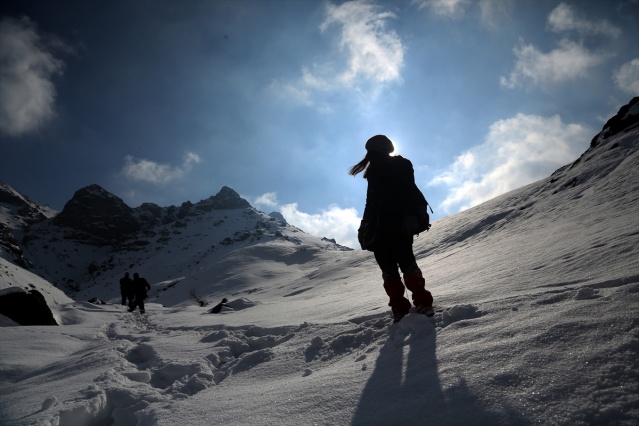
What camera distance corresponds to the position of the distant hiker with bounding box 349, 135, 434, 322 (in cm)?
310

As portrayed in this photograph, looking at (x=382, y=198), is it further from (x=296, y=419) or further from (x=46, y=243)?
(x=46, y=243)

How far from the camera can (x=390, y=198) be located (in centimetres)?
329

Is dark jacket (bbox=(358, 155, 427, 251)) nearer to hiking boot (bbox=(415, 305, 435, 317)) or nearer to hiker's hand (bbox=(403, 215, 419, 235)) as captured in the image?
hiker's hand (bbox=(403, 215, 419, 235))

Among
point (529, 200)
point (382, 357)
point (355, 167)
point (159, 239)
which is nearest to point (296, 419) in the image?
point (382, 357)

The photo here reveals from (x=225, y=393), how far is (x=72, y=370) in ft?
6.34

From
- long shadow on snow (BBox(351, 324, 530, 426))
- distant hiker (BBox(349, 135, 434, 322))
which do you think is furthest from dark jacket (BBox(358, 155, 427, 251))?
long shadow on snow (BBox(351, 324, 530, 426))

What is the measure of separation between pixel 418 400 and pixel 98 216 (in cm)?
15401

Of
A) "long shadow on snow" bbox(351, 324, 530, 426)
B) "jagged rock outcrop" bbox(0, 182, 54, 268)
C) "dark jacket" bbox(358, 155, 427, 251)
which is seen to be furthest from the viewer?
"jagged rock outcrop" bbox(0, 182, 54, 268)

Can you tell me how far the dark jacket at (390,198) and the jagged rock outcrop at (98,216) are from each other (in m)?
142

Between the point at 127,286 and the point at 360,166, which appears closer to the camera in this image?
the point at 360,166

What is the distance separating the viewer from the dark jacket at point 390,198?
3229 millimetres

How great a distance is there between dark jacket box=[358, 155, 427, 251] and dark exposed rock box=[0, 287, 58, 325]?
8085mm

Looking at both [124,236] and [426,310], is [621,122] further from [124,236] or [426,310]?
[124,236]

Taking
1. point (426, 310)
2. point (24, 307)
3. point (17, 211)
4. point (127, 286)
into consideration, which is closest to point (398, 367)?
point (426, 310)
